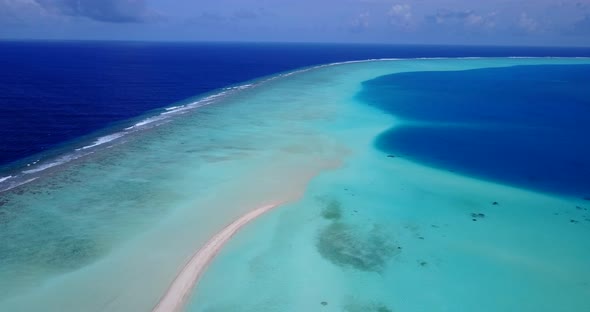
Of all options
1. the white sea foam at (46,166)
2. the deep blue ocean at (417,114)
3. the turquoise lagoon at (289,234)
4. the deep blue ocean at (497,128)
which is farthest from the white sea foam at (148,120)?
the deep blue ocean at (497,128)

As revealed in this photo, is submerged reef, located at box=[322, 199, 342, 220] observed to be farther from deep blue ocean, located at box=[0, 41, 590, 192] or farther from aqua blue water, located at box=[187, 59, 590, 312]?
deep blue ocean, located at box=[0, 41, 590, 192]

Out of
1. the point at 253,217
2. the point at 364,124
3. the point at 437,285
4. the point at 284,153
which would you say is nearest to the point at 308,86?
the point at 364,124

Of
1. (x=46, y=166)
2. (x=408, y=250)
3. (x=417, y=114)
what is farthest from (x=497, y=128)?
(x=46, y=166)

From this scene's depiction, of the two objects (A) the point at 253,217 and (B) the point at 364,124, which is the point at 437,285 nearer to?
(A) the point at 253,217

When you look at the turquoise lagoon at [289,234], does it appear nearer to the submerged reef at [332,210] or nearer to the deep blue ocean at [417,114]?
the submerged reef at [332,210]

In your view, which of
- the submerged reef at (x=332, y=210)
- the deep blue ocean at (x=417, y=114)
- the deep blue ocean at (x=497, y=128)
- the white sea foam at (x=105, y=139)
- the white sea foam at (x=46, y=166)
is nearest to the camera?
the submerged reef at (x=332, y=210)

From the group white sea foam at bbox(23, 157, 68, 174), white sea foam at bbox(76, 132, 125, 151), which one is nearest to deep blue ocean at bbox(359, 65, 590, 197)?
white sea foam at bbox(76, 132, 125, 151)
